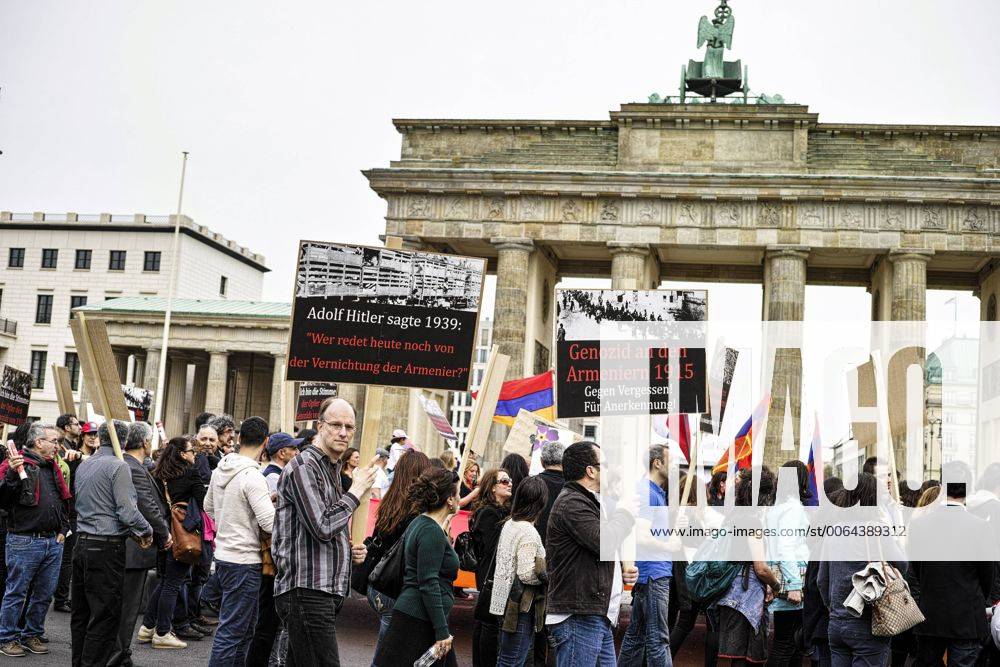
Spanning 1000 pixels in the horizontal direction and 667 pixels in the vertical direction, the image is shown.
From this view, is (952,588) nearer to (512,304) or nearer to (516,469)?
(516,469)

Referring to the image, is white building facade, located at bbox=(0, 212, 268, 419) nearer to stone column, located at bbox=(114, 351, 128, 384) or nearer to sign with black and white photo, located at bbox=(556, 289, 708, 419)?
stone column, located at bbox=(114, 351, 128, 384)

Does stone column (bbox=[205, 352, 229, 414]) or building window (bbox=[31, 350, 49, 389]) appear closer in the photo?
stone column (bbox=[205, 352, 229, 414])

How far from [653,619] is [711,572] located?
23.2 inches

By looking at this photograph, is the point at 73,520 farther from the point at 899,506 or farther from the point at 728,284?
the point at 728,284

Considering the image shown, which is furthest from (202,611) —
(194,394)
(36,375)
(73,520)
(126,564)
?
(36,375)

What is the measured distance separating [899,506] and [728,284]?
125 feet

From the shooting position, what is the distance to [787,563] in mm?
9000

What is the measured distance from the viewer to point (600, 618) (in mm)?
7320

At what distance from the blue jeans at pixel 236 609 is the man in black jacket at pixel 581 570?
243cm

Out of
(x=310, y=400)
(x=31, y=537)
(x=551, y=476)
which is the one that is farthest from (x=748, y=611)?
(x=310, y=400)

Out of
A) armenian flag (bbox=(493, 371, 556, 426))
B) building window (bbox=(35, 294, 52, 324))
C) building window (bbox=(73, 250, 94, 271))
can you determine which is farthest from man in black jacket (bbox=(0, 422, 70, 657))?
building window (bbox=(35, 294, 52, 324))

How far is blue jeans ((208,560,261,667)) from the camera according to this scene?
827 cm

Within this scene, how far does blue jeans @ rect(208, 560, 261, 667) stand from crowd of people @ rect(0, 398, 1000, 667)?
0.04 feet

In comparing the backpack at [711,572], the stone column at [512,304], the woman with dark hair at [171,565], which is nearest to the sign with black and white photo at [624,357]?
the backpack at [711,572]
